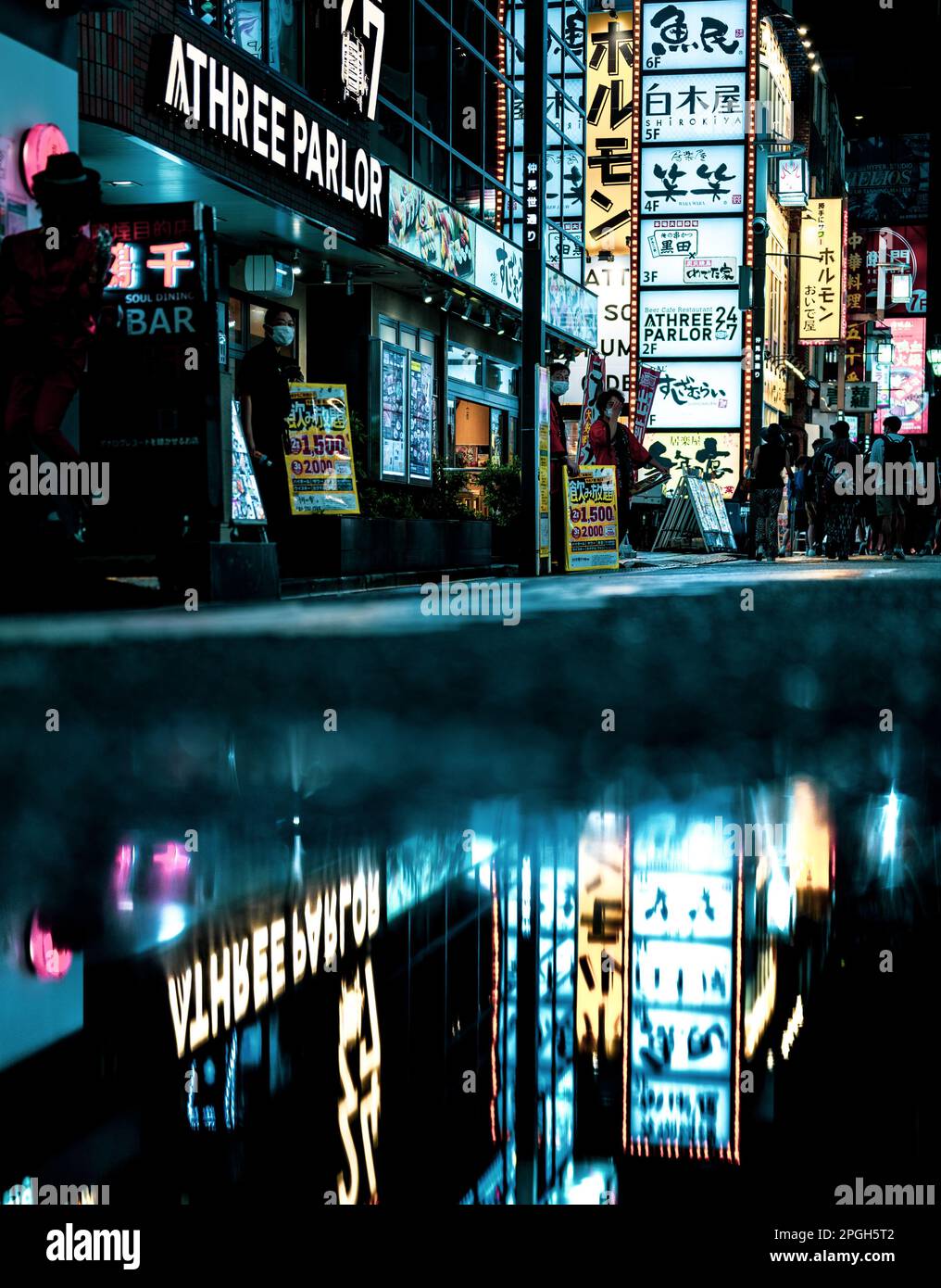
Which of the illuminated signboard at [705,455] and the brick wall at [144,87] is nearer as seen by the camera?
the brick wall at [144,87]

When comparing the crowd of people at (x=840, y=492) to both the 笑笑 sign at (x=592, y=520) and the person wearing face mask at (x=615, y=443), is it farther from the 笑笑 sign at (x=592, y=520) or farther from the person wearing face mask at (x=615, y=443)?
the 笑笑 sign at (x=592, y=520)

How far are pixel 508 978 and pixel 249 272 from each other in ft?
60.3

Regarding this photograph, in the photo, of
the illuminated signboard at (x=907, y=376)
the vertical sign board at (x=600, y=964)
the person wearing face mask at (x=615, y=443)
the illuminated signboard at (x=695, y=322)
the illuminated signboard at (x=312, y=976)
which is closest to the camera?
the illuminated signboard at (x=312, y=976)

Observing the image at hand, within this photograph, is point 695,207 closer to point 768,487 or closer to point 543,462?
point 768,487

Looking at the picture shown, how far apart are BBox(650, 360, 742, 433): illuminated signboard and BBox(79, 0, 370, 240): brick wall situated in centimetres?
2375

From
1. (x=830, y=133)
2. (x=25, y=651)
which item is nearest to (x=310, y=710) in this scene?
(x=25, y=651)

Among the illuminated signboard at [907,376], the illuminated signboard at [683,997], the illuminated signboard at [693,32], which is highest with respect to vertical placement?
the illuminated signboard at [693,32]

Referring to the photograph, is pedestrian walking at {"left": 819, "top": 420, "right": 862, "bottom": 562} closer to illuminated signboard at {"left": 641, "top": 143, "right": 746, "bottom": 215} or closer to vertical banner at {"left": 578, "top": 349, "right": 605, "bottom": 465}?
vertical banner at {"left": 578, "top": 349, "right": 605, "bottom": 465}

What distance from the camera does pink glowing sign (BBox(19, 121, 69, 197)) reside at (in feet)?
41.3

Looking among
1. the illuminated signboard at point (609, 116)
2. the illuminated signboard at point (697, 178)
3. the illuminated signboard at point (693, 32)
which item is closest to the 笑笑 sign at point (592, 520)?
the illuminated signboard at point (609, 116)

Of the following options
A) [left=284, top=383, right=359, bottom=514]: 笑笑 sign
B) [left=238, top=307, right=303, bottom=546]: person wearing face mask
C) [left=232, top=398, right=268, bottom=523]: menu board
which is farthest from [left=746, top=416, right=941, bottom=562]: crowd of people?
[left=232, top=398, right=268, bottom=523]: menu board

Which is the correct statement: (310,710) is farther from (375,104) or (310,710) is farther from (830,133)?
(830,133)

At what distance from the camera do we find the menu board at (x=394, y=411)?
2473cm

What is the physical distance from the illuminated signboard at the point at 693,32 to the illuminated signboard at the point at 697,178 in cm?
203
